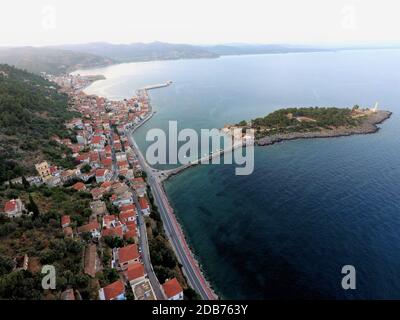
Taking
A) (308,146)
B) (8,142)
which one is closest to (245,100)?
(308,146)

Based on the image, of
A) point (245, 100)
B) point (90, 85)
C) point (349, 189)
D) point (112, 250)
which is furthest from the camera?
point (90, 85)

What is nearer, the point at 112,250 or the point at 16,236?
the point at 16,236

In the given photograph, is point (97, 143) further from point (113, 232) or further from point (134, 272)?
point (134, 272)

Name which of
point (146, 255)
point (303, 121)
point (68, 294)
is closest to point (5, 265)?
point (68, 294)

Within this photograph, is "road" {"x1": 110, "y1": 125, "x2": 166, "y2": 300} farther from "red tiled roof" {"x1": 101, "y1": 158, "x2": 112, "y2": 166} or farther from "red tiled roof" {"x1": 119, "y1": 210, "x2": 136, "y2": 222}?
"red tiled roof" {"x1": 101, "y1": 158, "x2": 112, "y2": 166}

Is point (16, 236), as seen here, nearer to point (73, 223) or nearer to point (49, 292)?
point (73, 223)
